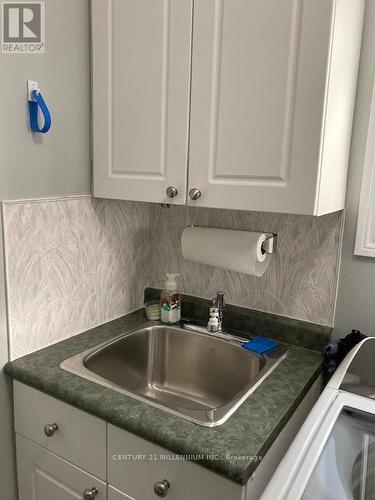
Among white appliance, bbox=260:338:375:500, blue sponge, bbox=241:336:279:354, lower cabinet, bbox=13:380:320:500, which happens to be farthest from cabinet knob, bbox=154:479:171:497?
blue sponge, bbox=241:336:279:354

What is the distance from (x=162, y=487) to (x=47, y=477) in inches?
18.3

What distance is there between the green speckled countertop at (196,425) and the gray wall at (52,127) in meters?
0.16

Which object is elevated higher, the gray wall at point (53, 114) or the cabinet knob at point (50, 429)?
the gray wall at point (53, 114)

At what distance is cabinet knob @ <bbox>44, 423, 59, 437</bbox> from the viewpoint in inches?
45.0

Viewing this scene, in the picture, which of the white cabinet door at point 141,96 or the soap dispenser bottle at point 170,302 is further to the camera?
the soap dispenser bottle at point 170,302

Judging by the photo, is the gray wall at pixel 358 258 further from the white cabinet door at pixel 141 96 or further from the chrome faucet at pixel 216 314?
the white cabinet door at pixel 141 96

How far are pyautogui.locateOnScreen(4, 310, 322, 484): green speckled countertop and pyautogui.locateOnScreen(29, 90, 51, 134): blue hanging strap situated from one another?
0.68 m

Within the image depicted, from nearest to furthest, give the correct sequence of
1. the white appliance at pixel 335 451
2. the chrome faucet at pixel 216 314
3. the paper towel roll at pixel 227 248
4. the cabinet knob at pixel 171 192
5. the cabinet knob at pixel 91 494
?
the white appliance at pixel 335 451
the cabinet knob at pixel 91 494
the cabinet knob at pixel 171 192
the paper towel roll at pixel 227 248
the chrome faucet at pixel 216 314

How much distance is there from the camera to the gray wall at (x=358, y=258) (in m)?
1.21

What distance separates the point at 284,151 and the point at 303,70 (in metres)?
0.19

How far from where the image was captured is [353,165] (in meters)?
1.27

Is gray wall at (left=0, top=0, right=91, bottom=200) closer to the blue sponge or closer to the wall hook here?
the wall hook

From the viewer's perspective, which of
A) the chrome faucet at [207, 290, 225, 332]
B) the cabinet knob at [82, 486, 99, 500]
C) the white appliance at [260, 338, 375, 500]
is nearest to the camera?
the white appliance at [260, 338, 375, 500]
